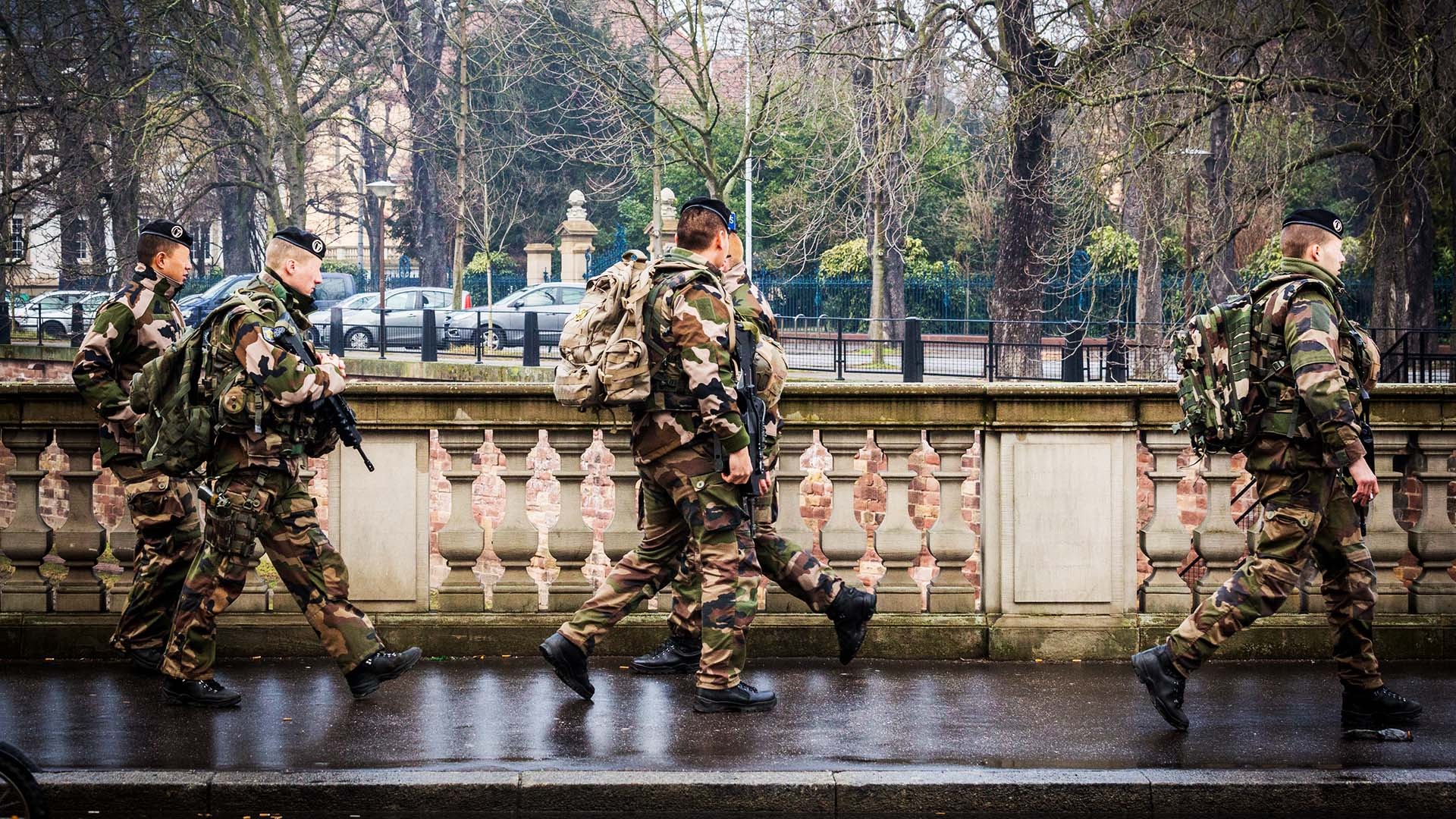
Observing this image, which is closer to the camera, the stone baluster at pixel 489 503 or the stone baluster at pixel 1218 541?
the stone baluster at pixel 1218 541

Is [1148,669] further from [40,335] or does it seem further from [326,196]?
[326,196]

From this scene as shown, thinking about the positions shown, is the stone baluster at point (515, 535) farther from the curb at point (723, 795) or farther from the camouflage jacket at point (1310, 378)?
the camouflage jacket at point (1310, 378)

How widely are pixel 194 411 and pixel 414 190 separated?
5086cm

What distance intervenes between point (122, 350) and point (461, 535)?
5.64 feet

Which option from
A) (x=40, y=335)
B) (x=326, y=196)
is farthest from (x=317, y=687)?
(x=326, y=196)

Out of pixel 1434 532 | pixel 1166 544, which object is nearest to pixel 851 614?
pixel 1166 544

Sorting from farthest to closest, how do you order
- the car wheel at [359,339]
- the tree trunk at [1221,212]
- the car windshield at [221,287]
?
the car windshield at [221,287], the car wheel at [359,339], the tree trunk at [1221,212]

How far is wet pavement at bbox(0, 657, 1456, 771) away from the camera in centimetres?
588

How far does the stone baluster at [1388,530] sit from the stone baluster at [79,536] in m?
5.89

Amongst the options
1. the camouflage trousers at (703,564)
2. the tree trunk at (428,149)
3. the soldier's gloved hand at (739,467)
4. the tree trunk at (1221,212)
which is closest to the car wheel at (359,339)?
the tree trunk at (428,149)

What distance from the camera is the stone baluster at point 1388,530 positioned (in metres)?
7.46

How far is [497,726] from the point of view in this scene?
6352 millimetres

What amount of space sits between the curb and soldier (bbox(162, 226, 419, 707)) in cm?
100

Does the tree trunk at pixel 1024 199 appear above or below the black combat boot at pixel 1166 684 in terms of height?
above
